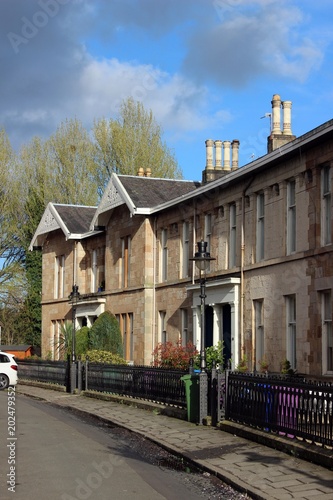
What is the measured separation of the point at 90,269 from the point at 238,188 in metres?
17.3

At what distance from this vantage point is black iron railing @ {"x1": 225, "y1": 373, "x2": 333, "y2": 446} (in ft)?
41.0

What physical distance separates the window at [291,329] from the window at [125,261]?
557 inches

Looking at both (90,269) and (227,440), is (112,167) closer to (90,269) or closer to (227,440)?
(90,269)

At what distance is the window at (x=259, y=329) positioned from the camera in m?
26.4

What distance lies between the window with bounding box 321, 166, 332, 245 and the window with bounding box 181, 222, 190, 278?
10637 millimetres

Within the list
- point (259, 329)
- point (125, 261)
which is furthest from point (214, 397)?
point (125, 261)

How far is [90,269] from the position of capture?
4422 centimetres

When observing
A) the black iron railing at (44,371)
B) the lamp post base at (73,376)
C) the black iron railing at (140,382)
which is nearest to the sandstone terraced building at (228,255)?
the black iron railing at (44,371)

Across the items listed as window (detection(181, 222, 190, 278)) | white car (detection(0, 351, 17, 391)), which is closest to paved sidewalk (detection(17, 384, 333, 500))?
white car (detection(0, 351, 17, 391))

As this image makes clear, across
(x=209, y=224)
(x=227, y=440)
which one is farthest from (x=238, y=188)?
(x=227, y=440)

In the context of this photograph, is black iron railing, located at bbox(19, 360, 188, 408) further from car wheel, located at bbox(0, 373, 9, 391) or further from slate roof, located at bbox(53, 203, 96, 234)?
slate roof, located at bbox(53, 203, 96, 234)

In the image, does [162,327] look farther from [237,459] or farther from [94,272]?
[237,459]

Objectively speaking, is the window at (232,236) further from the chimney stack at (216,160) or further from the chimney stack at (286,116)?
the chimney stack at (216,160)

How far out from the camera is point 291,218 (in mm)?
24719
